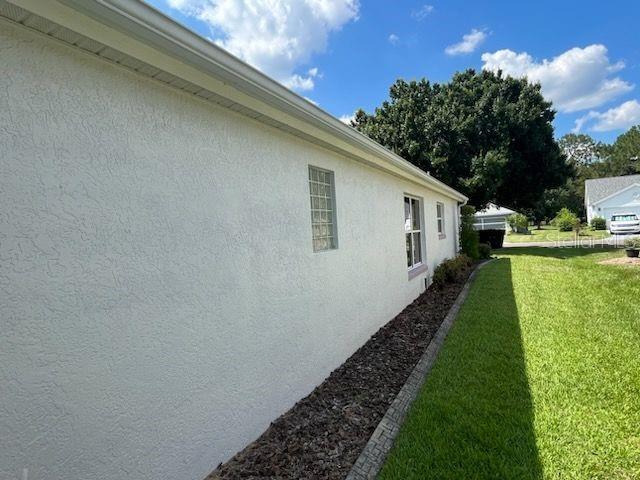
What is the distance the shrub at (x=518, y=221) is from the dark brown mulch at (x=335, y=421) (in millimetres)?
40828

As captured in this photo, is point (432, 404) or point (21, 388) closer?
point (21, 388)

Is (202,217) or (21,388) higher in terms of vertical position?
(202,217)

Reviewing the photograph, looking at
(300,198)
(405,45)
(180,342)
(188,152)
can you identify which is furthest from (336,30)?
(180,342)

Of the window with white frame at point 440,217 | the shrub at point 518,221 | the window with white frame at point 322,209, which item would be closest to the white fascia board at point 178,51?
the window with white frame at point 322,209

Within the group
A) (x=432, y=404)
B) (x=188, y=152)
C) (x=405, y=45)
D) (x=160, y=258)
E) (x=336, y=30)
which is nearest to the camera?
(x=160, y=258)

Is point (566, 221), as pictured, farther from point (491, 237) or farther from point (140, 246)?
point (140, 246)

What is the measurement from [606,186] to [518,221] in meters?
14.7

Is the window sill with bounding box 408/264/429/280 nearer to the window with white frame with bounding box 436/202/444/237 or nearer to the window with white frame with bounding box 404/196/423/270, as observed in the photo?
the window with white frame with bounding box 404/196/423/270

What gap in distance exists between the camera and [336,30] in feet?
42.7

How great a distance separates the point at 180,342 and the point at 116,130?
149 cm

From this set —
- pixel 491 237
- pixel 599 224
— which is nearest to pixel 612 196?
pixel 599 224

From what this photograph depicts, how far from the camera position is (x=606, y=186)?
4638 centimetres

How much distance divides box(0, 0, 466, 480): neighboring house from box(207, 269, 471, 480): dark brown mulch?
16cm

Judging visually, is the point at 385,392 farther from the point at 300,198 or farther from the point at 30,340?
the point at 30,340
